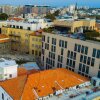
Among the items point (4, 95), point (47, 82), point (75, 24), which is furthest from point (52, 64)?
point (4, 95)

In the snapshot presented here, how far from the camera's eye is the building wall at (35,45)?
6418cm

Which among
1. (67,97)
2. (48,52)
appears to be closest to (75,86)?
(67,97)

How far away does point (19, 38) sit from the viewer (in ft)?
230

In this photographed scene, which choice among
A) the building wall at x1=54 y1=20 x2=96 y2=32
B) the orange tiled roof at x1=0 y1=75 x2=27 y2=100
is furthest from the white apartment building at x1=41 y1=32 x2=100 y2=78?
the building wall at x1=54 y1=20 x2=96 y2=32

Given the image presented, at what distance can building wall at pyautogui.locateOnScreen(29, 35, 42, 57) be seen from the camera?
64.2 meters

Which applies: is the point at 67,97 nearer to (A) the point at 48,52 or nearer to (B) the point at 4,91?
(B) the point at 4,91

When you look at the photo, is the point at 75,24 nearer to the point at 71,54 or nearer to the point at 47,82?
the point at 71,54

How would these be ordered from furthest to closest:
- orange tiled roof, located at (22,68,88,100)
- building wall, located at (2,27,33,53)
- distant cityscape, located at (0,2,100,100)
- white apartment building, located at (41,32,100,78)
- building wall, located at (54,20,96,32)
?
1. building wall, located at (2,27,33,53)
2. building wall, located at (54,20,96,32)
3. white apartment building, located at (41,32,100,78)
4. distant cityscape, located at (0,2,100,100)
5. orange tiled roof, located at (22,68,88,100)

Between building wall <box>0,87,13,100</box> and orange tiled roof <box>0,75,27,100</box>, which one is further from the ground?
orange tiled roof <box>0,75,27,100</box>

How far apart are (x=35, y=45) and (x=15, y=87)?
34.0 meters

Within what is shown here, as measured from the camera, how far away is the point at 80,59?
43.9 metres

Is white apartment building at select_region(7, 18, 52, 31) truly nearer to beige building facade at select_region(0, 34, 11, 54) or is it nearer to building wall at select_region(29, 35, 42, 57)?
building wall at select_region(29, 35, 42, 57)

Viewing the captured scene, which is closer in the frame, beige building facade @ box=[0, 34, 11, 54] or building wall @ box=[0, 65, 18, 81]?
building wall @ box=[0, 65, 18, 81]

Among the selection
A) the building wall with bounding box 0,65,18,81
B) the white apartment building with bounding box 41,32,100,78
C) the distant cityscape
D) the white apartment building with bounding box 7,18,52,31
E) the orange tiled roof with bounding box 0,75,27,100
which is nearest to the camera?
the orange tiled roof with bounding box 0,75,27,100
